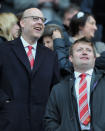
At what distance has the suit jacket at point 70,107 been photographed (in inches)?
195

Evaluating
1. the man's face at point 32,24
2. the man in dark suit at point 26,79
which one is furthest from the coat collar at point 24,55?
the man's face at point 32,24

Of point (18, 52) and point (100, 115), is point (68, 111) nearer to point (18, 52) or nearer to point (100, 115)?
point (100, 115)

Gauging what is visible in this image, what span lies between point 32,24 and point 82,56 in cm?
86

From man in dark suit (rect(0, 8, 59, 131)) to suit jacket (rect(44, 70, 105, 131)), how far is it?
16.7 inches

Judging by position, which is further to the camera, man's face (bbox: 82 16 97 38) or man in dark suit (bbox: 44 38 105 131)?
man's face (bbox: 82 16 97 38)

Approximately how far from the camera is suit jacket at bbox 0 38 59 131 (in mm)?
5426

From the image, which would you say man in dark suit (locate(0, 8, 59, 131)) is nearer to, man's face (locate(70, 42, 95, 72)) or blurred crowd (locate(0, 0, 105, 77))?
blurred crowd (locate(0, 0, 105, 77))

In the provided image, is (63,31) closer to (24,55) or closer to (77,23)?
(77,23)

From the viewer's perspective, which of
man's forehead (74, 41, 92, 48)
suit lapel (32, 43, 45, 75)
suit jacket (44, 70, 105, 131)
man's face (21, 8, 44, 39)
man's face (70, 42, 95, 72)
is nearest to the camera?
suit jacket (44, 70, 105, 131)

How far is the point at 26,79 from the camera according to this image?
554 cm

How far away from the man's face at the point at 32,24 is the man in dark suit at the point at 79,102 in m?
0.72

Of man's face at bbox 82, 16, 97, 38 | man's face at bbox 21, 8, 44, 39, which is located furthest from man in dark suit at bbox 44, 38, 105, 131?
man's face at bbox 82, 16, 97, 38

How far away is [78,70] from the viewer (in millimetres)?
5395

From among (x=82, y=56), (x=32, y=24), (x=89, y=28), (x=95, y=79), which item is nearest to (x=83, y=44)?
(x=82, y=56)
